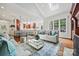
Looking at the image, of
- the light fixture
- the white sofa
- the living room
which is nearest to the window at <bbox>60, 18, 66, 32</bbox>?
the living room

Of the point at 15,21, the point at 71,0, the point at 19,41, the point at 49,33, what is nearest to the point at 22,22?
the point at 15,21

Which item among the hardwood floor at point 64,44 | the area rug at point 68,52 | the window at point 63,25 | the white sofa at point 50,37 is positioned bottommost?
the area rug at point 68,52

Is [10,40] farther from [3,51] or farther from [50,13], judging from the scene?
[50,13]

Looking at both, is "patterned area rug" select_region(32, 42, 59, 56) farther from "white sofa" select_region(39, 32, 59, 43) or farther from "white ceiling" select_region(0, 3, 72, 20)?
"white ceiling" select_region(0, 3, 72, 20)

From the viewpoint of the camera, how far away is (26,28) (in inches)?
102

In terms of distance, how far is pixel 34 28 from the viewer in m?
2.58

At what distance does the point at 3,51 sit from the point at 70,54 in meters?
1.27

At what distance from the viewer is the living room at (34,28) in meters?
2.52

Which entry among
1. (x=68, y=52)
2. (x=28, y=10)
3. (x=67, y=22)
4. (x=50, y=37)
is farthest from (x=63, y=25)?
(x=28, y=10)

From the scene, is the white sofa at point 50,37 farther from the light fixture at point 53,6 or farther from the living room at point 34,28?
the light fixture at point 53,6

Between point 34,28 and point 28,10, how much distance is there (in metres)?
0.37

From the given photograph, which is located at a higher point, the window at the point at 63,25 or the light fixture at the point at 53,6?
the light fixture at the point at 53,6

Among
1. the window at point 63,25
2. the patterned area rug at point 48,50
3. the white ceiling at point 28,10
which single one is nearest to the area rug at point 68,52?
the patterned area rug at point 48,50

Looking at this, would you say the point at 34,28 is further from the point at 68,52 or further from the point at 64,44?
the point at 68,52
